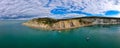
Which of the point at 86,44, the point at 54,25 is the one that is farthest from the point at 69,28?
the point at 86,44

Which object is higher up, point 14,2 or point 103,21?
point 14,2

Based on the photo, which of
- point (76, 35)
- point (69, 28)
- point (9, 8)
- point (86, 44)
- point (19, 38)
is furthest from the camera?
point (9, 8)

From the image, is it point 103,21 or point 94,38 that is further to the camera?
point 103,21

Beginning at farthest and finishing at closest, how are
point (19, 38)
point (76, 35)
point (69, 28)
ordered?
point (69, 28) < point (76, 35) < point (19, 38)

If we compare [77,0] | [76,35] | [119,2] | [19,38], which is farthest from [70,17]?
[19,38]

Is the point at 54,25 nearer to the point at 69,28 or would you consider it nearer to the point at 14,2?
the point at 69,28

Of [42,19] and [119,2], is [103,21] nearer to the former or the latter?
[119,2]
